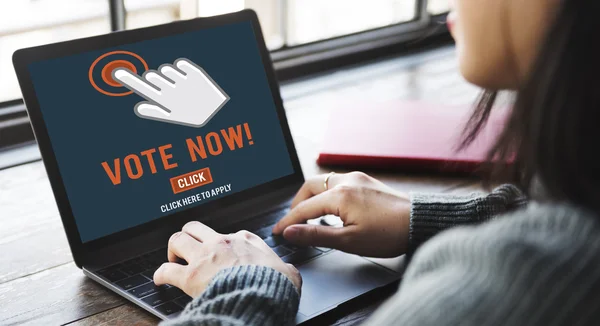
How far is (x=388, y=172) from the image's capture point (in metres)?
1.27

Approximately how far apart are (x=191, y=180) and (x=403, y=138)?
451 mm

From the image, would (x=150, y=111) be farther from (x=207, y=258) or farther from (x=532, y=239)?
(x=532, y=239)

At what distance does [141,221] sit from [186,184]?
0.29 feet

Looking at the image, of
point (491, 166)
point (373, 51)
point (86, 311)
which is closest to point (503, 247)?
point (491, 166)

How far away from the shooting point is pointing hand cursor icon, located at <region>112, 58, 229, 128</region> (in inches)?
40.9

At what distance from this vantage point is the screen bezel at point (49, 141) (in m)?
0.94

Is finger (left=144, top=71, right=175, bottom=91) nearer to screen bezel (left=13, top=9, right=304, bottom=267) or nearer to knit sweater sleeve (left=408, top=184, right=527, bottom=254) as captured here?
screen bezel (left=13, top=9, right=304, bottom=267)

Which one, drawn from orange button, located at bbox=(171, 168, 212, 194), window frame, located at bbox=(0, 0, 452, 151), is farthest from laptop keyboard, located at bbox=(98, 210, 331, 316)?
window frame, located at bbox=(0, 0, 452, 151)

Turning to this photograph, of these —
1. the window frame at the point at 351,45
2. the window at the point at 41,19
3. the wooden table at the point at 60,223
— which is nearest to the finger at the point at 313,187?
the wooden table at the point at 60,223

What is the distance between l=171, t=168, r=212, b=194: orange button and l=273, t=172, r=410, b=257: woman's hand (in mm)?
136

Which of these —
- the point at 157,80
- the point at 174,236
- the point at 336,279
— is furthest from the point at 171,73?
the point at 336,279

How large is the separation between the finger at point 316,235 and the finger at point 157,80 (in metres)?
0.28

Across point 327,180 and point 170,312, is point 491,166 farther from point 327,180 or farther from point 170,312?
point 170,312

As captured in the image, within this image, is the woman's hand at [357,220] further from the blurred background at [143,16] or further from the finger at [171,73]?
the blurred background at [143,16]
